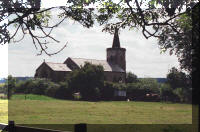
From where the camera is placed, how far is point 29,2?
9453 millimetres

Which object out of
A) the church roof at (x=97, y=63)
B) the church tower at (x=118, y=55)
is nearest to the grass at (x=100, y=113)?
the church roof at (x=97, y=63)

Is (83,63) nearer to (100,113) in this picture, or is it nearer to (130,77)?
(130,77)

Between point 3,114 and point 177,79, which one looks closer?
point 177,79

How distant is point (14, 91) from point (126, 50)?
4.93 m

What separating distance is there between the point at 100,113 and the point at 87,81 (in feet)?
10.3

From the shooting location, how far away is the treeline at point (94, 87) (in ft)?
33.5

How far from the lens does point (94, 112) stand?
485 inches

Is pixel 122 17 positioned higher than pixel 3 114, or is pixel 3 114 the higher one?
pixel 122 17

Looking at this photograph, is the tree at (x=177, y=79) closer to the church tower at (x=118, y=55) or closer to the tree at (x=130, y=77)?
the tree at (x=130, y=77)

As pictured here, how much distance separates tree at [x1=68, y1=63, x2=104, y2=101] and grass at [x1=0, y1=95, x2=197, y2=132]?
0.39m

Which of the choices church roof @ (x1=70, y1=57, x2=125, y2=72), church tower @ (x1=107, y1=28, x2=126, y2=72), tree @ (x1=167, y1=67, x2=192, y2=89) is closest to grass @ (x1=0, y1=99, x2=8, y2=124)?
church roof @ (x1=70, y1=57, x2=125, y2=72)

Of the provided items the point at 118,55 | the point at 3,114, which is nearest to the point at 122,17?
the point at 118,55

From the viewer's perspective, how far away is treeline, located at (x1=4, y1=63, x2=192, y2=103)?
10.2 meters

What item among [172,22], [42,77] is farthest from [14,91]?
[172,22]
